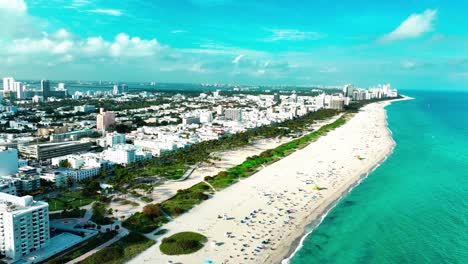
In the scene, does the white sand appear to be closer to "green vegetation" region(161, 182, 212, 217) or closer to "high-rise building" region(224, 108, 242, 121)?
"green vegetation" region(161, 182, 212, 217)

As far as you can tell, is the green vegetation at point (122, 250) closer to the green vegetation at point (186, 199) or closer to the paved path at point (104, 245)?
the paved path at point (104, 245)

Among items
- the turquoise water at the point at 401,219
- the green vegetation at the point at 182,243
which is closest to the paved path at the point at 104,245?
the green vegetation at the point at 182,243

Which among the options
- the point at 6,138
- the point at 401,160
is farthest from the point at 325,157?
the point at 6,138

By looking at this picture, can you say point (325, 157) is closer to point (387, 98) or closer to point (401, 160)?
point (401, 160)

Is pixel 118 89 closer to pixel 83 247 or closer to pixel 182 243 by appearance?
pixel 83 247

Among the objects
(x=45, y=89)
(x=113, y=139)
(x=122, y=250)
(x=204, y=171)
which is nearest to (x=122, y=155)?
(x=204, y=171)
